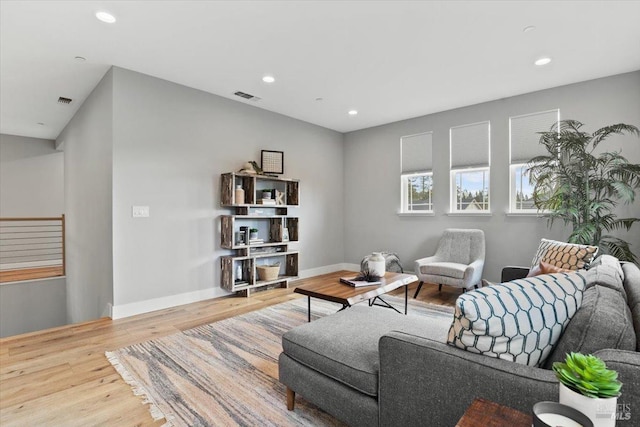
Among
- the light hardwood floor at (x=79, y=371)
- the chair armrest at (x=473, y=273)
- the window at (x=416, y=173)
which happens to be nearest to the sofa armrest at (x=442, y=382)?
the light hardwood floor at (x=79, y=371)

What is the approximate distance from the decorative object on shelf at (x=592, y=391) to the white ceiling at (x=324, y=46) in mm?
2589

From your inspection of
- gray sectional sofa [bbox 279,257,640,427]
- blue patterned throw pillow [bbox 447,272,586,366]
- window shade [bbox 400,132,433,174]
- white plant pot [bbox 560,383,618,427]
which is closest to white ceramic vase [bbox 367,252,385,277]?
gray sectional sofa [bbox 279,257,640,427]

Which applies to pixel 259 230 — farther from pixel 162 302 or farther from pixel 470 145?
pixel 470 145

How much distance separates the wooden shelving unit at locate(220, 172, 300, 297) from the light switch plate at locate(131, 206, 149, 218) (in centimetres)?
92

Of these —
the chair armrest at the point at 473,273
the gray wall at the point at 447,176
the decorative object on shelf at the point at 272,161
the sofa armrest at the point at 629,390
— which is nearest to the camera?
the sofa armrest at the point at 629,390

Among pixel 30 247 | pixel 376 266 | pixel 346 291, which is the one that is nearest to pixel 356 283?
pixel 346 291

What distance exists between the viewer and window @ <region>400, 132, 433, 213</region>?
5180mm

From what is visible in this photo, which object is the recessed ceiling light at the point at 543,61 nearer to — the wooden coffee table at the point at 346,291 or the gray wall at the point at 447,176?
the gray wall at the point at 447,176

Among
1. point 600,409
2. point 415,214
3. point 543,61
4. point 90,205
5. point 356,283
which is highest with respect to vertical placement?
point 543,61

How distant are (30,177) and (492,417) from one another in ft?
28.3

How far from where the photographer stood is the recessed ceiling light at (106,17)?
8.14ft

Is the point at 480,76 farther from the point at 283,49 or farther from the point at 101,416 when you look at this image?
the point at 101,416

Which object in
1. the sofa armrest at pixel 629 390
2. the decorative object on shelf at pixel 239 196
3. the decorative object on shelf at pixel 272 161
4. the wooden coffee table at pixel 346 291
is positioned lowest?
the wooden coffee table at pixel 346 291

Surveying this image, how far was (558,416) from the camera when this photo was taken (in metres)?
0.68
